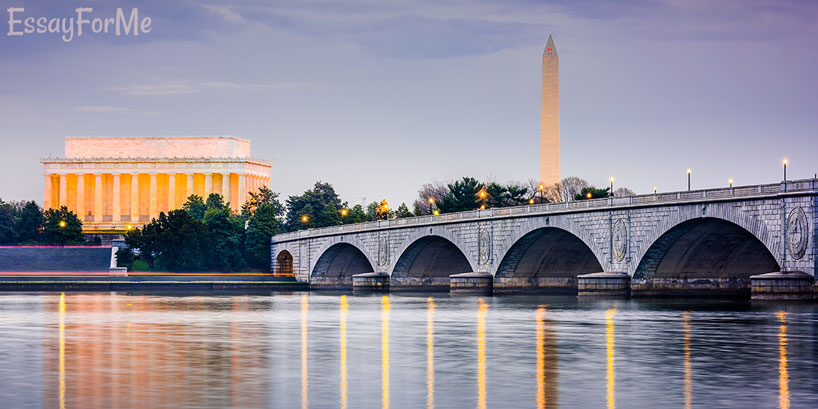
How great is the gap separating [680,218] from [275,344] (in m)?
42.5

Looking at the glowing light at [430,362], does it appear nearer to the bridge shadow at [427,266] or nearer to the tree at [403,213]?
the bridge shadow at [427,266]

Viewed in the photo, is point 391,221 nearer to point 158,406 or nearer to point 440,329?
point 440,329

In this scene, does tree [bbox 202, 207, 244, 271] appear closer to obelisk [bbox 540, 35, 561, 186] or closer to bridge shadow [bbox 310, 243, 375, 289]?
bridge shadow [bbox 310, 243, 375, 289]

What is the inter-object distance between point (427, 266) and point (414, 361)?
82698mm

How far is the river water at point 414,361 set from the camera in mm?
22922

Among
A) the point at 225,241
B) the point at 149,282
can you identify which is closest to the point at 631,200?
the point at 149,282

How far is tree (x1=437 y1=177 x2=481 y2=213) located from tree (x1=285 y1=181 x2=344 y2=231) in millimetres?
22025

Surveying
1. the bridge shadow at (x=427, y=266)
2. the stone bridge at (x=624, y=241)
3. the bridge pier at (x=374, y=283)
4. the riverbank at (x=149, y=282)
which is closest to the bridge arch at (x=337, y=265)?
the riverbank at (x=149, y=282)

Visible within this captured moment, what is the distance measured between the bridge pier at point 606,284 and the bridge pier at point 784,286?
14.6 metres

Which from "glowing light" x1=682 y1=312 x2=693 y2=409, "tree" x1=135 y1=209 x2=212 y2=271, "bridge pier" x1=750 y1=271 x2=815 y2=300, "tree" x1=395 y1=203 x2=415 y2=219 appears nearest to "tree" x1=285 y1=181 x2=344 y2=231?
"tree" x1=395 y1=203 x2=415 y2=219

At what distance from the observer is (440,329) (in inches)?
1785

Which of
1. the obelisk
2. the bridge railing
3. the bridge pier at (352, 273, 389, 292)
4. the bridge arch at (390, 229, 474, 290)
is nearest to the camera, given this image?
the bridge railing

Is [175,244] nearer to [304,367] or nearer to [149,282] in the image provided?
[149,282]

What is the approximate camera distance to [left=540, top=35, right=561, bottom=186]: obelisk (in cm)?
12369
